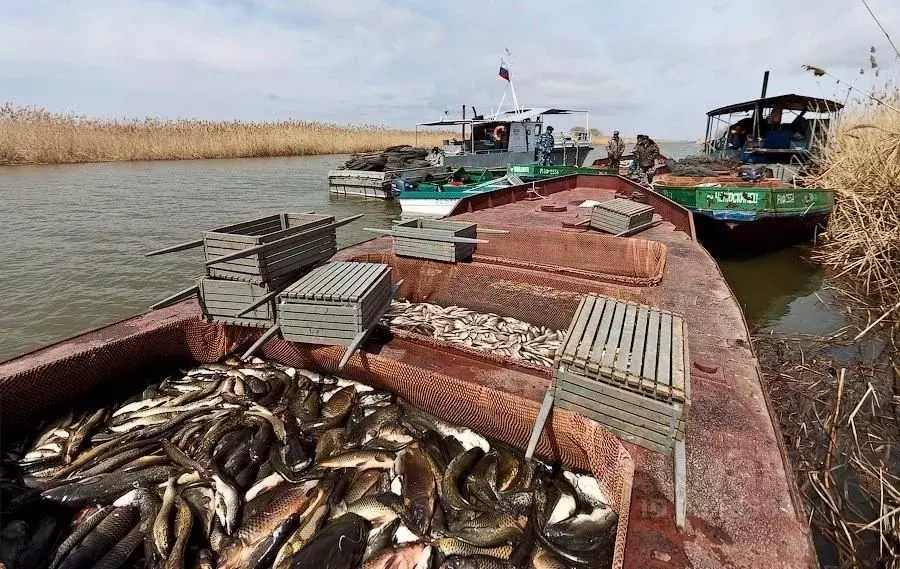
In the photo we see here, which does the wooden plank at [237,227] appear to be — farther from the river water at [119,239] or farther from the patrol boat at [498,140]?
the patrol boat at [498,140]

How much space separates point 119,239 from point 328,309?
1242 centimetres

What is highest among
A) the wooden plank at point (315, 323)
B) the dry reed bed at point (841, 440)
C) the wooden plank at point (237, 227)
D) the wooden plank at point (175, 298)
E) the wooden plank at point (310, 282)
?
the wooden plank at point (237, 227)

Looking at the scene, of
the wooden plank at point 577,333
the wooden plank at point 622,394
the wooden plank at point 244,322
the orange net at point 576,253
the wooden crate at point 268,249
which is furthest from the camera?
the orange net at point 576,253

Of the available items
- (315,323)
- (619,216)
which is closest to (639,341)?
(315,323)

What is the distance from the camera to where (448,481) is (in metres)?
3.42

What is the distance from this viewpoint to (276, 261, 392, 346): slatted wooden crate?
4348mm

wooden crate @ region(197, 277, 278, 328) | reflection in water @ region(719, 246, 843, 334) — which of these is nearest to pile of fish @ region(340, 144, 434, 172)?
reflection in water @ region(719, 246, 843, 334)

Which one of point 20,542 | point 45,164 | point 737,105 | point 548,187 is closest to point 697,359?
point 20,542

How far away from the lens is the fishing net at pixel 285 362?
330cm

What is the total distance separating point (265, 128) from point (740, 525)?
4350cm

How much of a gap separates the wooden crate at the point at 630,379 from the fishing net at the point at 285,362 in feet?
0.63

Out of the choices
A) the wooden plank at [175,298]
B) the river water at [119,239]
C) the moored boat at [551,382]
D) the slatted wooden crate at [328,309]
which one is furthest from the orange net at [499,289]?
the river water at [119,239]

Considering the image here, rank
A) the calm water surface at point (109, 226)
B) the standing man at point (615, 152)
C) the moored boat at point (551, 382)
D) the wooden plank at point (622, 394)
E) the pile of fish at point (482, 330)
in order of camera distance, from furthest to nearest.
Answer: the standing man at point (615, 152) < the calm water surface at point (109, 226) < the pile of fish at point (482, 330) < the wooden plank at point (622, 394) < the moored boat at point (551, 382)

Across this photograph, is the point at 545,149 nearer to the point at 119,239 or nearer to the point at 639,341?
the point at 119,239
